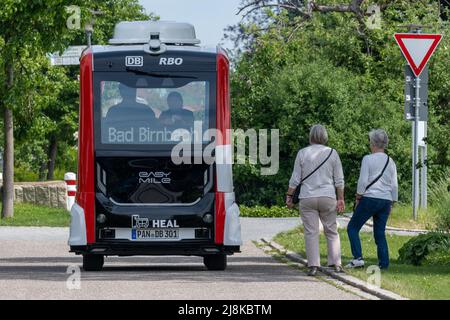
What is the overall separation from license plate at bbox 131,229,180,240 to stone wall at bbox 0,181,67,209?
22.8 meters

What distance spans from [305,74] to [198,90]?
55.8 ft

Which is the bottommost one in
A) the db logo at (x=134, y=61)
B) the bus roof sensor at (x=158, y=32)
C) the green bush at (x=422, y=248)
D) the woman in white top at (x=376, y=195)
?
the green bush at (x=422, y=248)

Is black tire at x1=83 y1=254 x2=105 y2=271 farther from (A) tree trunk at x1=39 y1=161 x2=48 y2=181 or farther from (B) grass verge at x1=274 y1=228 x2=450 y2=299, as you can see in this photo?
(A) tree trunk at x1=39 y1=161 x2=48 y2=181

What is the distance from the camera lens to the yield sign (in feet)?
75.7

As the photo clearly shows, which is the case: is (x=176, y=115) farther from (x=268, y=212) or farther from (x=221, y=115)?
(x=268, y=212)

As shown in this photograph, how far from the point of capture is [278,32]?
1487 inches

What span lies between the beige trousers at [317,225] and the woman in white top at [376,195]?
362 millimetres

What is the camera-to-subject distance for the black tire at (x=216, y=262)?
698 inches

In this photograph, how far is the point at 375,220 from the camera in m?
17.4

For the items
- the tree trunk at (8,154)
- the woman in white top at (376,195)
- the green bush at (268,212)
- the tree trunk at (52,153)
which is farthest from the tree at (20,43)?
the tree trunk at (52,153)

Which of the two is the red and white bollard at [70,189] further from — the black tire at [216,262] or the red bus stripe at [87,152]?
the red bus stripe at [87,152]

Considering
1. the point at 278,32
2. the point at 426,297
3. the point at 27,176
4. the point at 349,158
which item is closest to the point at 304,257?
the point at 426,297

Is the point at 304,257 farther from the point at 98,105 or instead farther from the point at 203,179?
the point at 98,105

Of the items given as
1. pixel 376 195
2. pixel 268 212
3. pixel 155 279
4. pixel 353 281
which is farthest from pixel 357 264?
pixel 268 212
